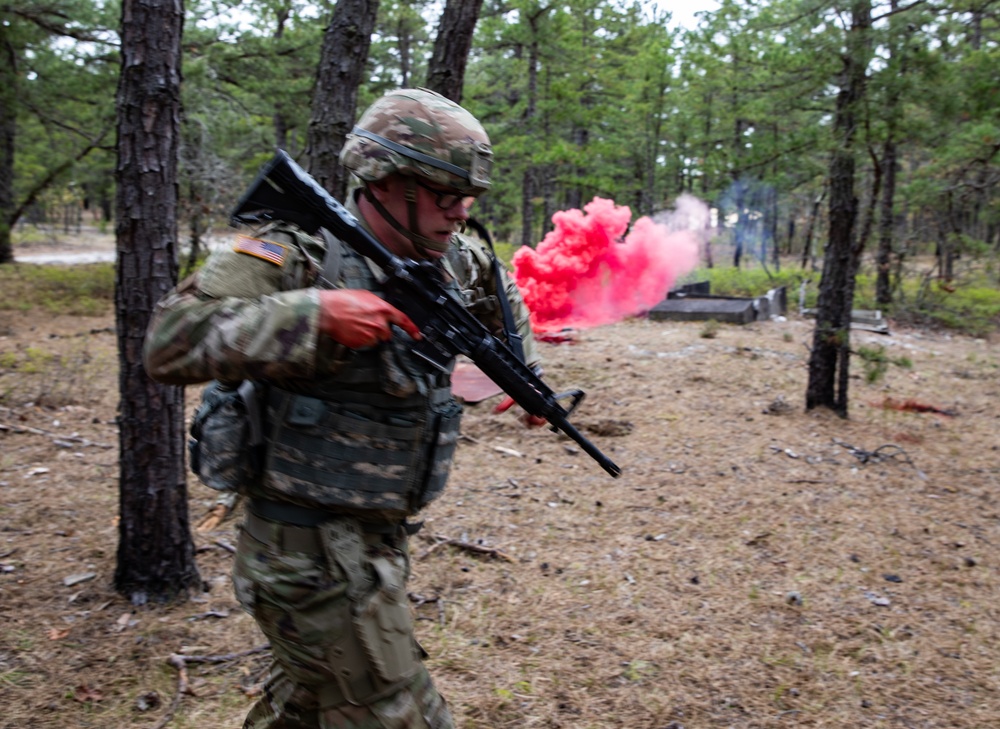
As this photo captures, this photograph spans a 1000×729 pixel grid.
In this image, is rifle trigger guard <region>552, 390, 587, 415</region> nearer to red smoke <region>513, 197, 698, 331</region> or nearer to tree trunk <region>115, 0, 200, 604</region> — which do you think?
tree trunk <region>115, 0, 200, 604</region>

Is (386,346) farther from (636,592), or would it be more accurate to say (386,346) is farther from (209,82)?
(209,82)

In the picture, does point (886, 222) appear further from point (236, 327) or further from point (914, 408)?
point (236, 327)

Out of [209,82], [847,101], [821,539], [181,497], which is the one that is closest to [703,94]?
[209,82]

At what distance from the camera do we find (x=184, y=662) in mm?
3459

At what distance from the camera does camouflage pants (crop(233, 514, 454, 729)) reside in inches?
81.2

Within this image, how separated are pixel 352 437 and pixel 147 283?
2128 mm

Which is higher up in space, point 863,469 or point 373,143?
point 373,143

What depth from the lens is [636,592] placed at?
4.45 metres

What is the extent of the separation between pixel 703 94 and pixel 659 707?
25.0m

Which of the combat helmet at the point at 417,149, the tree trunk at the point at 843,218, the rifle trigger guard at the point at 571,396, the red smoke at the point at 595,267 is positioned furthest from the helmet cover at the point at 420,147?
the red smoke at the point at 595,267

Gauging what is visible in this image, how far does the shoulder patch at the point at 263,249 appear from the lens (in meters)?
1.91

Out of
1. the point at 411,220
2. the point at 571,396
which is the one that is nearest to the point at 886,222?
the point at 571,396

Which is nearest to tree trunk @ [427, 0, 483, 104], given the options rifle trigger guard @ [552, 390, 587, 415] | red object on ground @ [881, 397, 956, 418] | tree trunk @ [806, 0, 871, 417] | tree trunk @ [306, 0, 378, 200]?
tree trunk @ [306, 0, 378, 200]

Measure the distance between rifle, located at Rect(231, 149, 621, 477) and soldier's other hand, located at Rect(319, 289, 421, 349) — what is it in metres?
0.28
